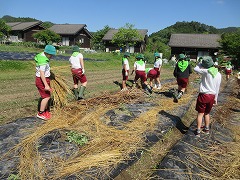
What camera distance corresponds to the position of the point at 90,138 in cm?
450

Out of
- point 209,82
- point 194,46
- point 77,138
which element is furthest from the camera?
point 194,46

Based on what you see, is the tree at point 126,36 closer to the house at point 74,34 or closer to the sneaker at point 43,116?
the house at point 74,34

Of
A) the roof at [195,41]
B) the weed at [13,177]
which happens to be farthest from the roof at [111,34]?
the weed at [13,177]

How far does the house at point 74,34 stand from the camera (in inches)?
1822

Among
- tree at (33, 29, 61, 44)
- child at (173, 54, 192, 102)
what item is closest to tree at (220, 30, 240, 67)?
child at (173, 54, 192, 102)

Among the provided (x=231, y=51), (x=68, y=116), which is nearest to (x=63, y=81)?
(x=68, y=116)

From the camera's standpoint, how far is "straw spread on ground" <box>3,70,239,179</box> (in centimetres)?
347

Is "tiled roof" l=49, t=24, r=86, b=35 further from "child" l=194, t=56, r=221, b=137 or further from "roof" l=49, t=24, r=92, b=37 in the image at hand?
"child" l=194, t=56, r=221, b=137

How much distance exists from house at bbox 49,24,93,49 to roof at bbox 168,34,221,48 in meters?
17.7

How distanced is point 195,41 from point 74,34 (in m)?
22.0

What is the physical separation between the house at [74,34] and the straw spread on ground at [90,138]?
40.8m

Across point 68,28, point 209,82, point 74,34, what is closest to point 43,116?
point 209,82

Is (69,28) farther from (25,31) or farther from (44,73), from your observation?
(44,73)

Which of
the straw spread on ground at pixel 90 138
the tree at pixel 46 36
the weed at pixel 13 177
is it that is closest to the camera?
the weed at pixel 13 177
